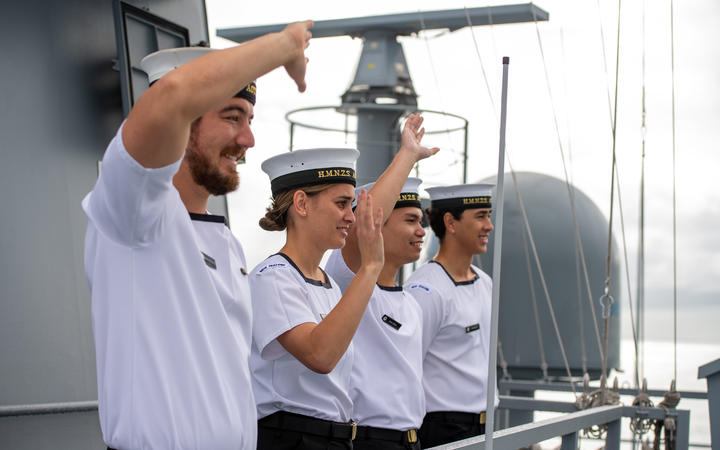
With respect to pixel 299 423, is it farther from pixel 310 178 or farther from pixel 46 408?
pixel 46 408

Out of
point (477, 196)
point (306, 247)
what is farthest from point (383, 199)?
point (477, 196)

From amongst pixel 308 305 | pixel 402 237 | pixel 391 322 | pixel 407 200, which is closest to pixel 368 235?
pixel 308 305

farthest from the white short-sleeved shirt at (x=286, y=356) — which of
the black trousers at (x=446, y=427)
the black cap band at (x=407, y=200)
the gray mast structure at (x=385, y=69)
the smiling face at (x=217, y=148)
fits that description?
the gray mast structure at (x=385, y=69)

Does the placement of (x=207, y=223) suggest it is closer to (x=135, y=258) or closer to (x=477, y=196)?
(x=135, y=258)

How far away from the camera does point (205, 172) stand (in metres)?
1.65

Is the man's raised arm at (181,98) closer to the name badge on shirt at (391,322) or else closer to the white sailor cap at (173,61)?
the white sailor cap at (173,61)

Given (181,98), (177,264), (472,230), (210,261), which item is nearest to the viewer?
(181,98)

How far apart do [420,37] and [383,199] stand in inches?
309

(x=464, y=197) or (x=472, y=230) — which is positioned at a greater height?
(x=464, y=197)

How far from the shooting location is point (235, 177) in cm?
168

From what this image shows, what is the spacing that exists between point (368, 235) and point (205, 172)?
60 cm

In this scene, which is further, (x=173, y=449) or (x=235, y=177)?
(x=235, y=177)

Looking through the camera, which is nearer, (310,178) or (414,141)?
(310,178)

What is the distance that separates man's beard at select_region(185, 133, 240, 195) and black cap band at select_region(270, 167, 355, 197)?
871 mm
